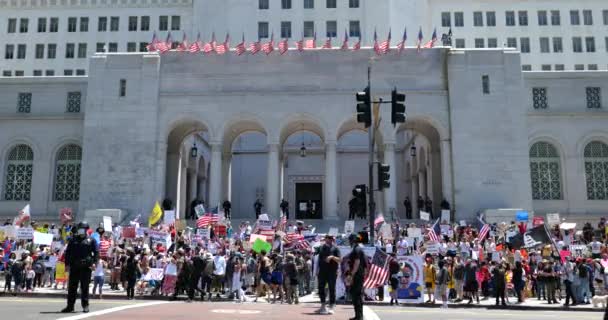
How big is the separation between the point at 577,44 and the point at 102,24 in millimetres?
56766

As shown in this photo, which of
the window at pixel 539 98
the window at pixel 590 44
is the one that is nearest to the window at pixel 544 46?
the window at pixel 590 44

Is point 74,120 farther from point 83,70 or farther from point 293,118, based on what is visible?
point 83,70

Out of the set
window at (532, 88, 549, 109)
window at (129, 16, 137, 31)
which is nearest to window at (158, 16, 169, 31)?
window at (129, 16, 137, 31)

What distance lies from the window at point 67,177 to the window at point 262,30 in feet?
91.1

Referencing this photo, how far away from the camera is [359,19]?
64.9 meters

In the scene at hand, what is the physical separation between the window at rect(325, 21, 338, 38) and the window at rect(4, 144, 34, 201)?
34.3m

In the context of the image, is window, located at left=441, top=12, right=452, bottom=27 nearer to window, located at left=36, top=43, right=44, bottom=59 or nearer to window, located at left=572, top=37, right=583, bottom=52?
window, located at left=572, top=37, right=583, bottom=52

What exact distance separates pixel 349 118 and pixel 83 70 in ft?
145

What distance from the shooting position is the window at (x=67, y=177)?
141 ft

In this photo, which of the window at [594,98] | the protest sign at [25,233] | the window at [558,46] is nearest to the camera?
the protest sign at [25,233]

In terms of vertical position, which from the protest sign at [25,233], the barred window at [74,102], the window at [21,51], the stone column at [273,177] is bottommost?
the protest sign at [25,233]

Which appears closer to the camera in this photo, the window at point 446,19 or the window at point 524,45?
the window at point 524,45

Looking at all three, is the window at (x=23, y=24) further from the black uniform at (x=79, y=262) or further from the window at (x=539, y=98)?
the black uniform at (x=79, y=262)

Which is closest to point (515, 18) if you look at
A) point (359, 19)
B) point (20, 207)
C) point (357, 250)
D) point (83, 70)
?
point (359, 19)
